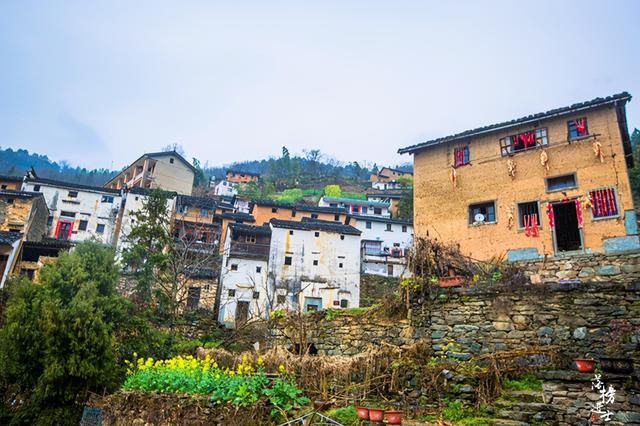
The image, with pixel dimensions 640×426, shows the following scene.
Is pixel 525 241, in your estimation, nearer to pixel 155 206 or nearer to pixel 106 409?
pixel 106 409

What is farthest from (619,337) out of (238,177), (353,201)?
(238,177)

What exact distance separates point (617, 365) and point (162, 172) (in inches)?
1837

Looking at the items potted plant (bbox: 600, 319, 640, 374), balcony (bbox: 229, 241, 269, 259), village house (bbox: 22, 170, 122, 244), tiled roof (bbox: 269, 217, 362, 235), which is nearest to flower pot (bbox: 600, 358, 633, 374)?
potted plant (bbox: 600, 319, 640, 374)

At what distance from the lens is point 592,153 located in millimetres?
15859

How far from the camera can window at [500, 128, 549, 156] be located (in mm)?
17172

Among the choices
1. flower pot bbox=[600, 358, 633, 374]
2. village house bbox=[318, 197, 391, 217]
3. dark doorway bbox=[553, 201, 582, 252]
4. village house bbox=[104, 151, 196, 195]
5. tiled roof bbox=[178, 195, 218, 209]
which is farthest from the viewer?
village house bbox=[318, 197, 391, 217]

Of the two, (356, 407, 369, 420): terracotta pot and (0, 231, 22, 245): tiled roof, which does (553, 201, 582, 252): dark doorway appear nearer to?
(356, 407, 369, 420): terracotta pot

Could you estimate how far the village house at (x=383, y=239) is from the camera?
4025 centimetres

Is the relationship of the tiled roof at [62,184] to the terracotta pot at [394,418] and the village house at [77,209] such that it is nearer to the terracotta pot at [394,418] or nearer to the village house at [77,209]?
the village house at [77,209]

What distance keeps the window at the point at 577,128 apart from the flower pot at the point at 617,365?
1181cm

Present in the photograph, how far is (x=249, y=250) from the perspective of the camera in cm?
3234

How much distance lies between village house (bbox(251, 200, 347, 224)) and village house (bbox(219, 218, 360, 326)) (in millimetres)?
8150

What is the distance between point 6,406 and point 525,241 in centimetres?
1793

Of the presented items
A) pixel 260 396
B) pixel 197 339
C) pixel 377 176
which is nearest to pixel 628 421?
pixel 260 396
